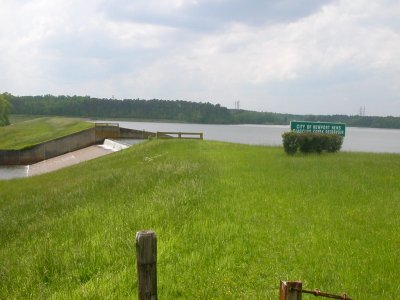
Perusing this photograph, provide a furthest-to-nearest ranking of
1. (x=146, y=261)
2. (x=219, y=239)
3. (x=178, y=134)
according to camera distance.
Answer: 1. (x=178, y=134)
2. (x=219, y=239)
3. (x=146, y=261)

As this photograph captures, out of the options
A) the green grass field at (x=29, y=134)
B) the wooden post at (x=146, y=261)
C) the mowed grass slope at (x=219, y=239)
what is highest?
the wooden post at (x=146, y=261)

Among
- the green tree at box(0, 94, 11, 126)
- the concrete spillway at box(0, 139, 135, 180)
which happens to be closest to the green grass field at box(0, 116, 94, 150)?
the concrete spillway at box(0, 139, 135, 180)

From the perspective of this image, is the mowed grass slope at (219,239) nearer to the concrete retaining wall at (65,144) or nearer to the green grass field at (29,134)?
the concrete retaining wall at (65,144)

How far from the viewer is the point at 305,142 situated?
22938 mm

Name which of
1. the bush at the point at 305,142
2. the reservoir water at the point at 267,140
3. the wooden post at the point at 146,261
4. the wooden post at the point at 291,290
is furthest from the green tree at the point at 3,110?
the wooden post at the point at 291,290

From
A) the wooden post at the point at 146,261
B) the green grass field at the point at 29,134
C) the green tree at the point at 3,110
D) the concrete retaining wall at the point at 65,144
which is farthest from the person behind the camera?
the green tree at the point at 3,110

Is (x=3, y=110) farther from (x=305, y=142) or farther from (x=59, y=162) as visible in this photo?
(x=305, y=142)

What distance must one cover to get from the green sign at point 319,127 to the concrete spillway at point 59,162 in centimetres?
2494

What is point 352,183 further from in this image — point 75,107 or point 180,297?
point 75,107

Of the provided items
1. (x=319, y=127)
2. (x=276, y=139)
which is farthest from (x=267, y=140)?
(x=319, y=127)

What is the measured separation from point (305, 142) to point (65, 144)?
1647 inches

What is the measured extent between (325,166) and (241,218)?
30.5ft

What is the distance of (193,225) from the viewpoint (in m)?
8.58

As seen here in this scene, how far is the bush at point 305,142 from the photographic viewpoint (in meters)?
22.9
